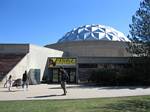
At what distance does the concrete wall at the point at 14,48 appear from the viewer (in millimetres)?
47750

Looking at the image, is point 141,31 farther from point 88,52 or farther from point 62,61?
point 88,52

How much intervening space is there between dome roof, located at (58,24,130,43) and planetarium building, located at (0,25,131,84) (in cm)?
890

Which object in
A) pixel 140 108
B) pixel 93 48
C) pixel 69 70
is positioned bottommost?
pixel 140 108

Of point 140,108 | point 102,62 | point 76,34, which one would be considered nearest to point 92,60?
point 102,62

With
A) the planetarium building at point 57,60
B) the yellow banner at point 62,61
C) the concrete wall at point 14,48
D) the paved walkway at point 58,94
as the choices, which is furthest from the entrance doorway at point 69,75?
the paved walkway at point 58,94

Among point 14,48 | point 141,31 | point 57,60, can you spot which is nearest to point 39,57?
point 57,60

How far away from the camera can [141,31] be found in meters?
41.9

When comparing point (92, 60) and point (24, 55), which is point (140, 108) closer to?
point (24, 55)

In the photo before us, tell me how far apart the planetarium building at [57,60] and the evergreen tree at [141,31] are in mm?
5927

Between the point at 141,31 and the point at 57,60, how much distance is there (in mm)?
15800

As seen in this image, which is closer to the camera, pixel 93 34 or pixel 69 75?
pixel 69 75

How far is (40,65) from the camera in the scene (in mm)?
51562

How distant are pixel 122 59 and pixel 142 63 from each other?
10064 mm

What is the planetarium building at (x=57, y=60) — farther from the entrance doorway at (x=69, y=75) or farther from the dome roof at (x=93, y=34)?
the dome roof at (x=93, y=34)
